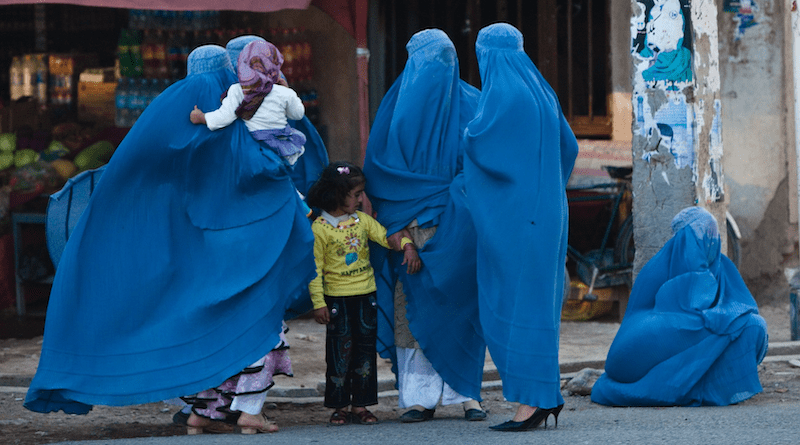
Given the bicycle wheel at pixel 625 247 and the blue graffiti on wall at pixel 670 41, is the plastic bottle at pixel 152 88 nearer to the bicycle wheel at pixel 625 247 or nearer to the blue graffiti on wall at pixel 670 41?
the bicycle wheel at pixel 625 247

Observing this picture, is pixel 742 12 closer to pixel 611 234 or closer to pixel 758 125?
pixel 758 125

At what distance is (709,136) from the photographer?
6.40m

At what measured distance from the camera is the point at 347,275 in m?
4.66

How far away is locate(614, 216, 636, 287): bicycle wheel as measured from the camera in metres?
7.91

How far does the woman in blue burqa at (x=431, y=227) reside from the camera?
465 centimetres

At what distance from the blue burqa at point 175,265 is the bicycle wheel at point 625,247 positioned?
388 cm

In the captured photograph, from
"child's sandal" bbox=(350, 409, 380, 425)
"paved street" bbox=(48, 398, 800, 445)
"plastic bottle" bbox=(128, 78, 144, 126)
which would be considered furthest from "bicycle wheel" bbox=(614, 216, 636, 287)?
"child's sandal" bbox=(350, 409, 380, 425)

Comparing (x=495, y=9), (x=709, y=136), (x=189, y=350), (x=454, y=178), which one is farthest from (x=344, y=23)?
(x=189, y=350)

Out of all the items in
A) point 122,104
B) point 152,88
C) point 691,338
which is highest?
point 152,88

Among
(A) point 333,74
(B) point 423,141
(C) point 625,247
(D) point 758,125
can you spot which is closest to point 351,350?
(B) point 423,141

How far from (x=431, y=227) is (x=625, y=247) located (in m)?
3.52

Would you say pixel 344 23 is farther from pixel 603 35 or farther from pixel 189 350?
pixel 189 350

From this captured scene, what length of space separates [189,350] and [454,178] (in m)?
1.26

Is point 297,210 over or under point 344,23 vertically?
under
